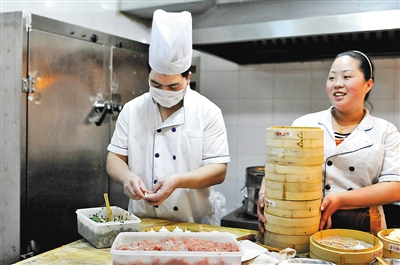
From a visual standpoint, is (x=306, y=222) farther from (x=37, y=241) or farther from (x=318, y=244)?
(x=37, y=241)

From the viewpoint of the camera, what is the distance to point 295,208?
1507mm

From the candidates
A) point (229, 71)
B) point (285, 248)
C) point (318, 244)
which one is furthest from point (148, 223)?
point (229, 71)

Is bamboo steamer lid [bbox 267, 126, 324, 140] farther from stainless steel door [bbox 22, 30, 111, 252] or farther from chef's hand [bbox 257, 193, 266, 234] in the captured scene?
stainless steel door [bbox 22, 30, 111, 252]

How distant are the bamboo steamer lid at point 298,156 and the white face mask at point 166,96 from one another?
27.2 inches

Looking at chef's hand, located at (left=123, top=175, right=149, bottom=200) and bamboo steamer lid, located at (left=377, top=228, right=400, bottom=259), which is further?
chef's hand, located at (left=123, top=175, right=149, bottom=200)

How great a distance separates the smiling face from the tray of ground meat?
91 cm

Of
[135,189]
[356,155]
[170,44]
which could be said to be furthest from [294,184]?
[170,44]

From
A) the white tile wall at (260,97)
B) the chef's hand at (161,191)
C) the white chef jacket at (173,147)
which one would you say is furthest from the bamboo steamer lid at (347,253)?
the white tile wall at (260,97)

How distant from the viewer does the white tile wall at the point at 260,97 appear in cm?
304

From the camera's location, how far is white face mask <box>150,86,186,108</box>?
2.00 metres

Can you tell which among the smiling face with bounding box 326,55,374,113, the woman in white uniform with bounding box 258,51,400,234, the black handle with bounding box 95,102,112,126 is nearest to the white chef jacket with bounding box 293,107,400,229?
the woman in white uniform with bounding box 258,51,400,234

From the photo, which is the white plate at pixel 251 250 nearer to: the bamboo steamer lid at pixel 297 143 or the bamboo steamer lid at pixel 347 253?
the bamboo steamer lid at pixel 347 253

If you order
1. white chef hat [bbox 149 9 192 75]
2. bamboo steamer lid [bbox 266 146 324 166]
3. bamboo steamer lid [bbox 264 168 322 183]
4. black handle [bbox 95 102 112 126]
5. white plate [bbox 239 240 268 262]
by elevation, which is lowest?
white plate [bbox 239 240 268 262]

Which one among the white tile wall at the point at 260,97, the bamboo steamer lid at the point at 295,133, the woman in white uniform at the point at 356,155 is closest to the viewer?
the bamboo steamer lid at the point at 295,133
